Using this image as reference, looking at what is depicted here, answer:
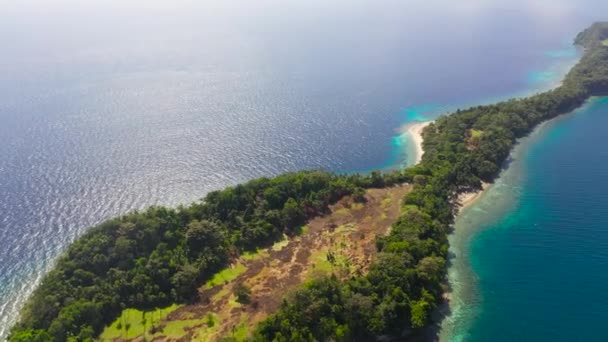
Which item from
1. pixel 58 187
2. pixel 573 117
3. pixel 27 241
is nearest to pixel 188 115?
pixel 58 187

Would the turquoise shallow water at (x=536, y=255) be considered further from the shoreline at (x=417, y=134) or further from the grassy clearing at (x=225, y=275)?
the grassy clearing at (x=225, y=275)

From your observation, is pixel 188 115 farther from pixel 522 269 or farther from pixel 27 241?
pixel 522 269

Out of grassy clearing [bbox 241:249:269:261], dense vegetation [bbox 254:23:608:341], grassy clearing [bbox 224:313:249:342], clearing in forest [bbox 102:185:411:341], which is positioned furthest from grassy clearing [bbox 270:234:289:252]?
grassy clearing [bbox 224:313:249:342]

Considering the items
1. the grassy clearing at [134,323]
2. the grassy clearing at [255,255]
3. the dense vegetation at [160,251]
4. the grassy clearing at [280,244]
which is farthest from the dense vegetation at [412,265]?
the dense vegetation at [160,251]

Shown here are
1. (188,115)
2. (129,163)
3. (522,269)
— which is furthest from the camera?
(188,115)

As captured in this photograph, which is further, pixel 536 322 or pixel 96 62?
pixel 96 62

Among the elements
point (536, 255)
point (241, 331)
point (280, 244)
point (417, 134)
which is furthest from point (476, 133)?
point (241, 331)
